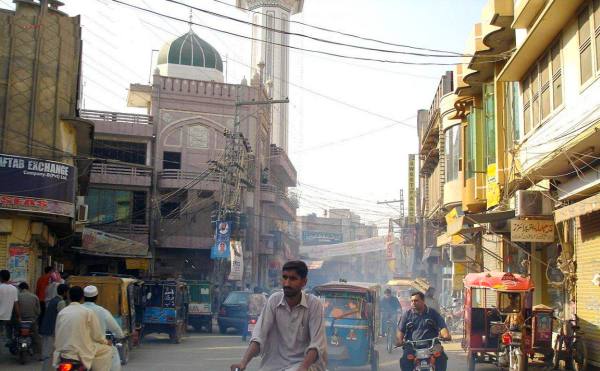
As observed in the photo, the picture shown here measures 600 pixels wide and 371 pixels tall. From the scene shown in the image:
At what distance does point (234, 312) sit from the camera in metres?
26.8

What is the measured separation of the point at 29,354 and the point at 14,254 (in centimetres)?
569

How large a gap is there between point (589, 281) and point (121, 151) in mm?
33023

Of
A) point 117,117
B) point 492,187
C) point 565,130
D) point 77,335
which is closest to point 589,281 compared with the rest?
point 565,130

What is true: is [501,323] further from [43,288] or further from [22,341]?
[43,288]

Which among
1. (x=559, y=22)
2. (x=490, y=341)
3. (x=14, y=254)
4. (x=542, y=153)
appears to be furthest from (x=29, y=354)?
(x=559, y=22)

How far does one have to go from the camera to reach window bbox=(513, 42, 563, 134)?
15180mm

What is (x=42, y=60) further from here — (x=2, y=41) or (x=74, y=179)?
(x=74, y=179)

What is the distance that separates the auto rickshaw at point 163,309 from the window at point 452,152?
980 cm

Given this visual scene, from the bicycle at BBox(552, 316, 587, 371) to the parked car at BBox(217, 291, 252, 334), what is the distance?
1350 cm

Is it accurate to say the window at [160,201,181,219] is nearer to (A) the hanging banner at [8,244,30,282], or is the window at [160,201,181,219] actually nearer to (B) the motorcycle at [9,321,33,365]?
(A) the hanging banner at [8,244,30,282]

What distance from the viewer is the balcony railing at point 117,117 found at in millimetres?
43031

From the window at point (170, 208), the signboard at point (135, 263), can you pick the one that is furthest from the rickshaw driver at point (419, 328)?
the window at point (170, 208)

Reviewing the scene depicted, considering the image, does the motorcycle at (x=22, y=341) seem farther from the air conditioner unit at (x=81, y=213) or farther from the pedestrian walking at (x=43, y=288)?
the air conditioner unit at (x=81, y=213)

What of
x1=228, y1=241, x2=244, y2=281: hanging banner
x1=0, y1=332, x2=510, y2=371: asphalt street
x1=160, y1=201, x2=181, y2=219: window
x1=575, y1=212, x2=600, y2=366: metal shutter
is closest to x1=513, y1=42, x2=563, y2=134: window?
x1=575, y1=212, x2=600, y2=366: metal shutter
